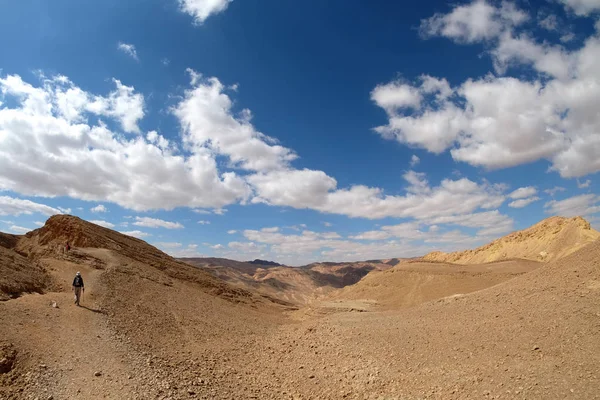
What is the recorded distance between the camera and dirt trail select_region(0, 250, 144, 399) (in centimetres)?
770

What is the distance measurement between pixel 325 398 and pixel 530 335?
5.85m

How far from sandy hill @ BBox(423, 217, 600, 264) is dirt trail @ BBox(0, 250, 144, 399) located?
5287 centimetres

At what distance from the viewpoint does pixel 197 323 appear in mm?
17203

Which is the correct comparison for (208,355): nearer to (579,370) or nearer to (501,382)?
(501,382)

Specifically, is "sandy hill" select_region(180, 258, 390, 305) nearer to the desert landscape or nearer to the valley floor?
the desert landscape

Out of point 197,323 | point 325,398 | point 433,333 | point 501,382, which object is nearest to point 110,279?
point 197,323

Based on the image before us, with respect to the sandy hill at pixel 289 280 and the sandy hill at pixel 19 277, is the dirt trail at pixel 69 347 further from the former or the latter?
the sandy hill at pixel 289 280

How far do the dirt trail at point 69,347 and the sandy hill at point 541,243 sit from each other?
173 ft

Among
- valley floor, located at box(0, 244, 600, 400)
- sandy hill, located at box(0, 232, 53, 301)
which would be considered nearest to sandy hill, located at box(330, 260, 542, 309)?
valley floor, located at box(0, 244, 600, 400)

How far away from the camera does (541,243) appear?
59188 mm

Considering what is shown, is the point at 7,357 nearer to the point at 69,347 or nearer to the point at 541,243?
the point at 69,347

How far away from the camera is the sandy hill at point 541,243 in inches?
1996

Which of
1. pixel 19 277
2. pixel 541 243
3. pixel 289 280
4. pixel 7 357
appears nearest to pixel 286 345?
pixel 7 357

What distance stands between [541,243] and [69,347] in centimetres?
6793
